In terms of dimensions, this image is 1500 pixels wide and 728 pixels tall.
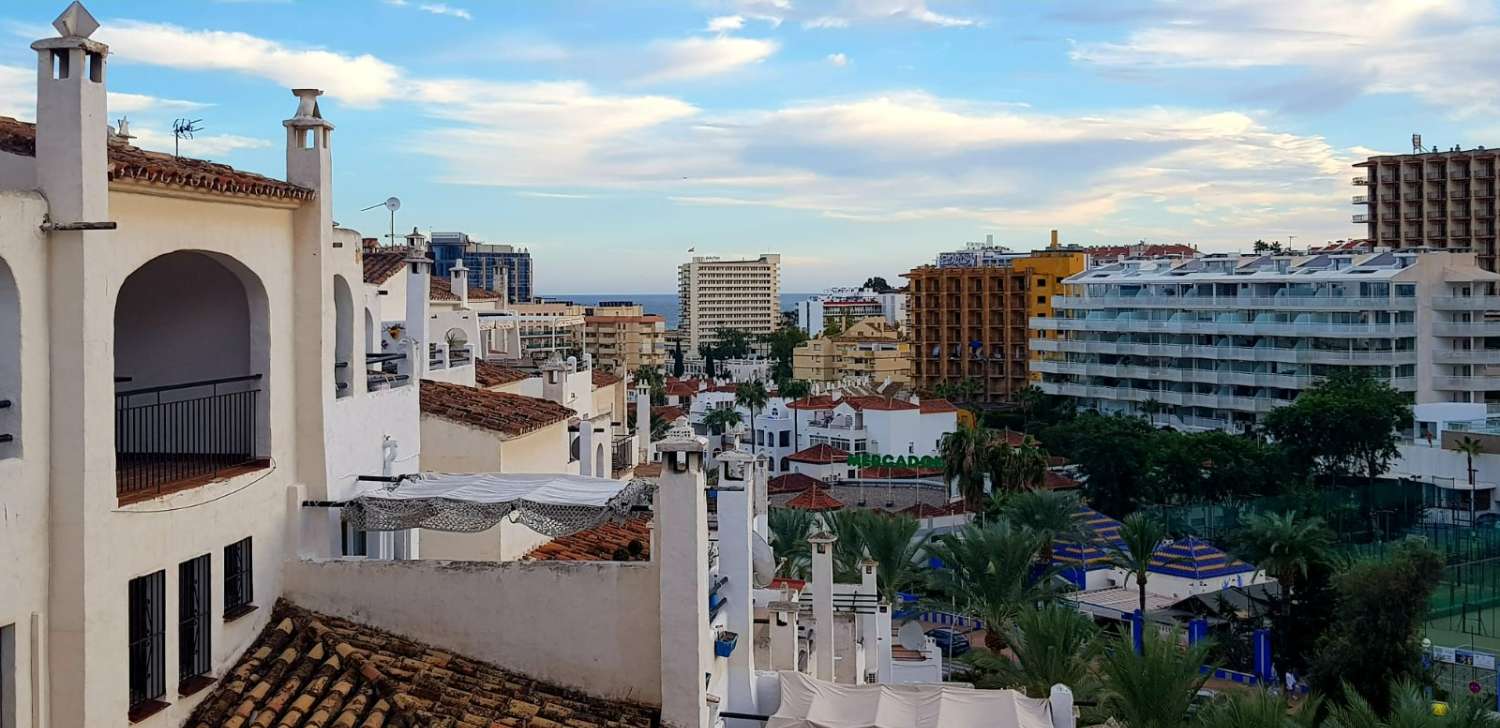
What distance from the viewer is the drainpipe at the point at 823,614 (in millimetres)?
20781

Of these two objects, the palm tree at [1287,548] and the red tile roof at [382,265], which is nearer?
the red tile roof at [382,265]

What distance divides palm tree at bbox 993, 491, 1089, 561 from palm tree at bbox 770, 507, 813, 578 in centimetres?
834

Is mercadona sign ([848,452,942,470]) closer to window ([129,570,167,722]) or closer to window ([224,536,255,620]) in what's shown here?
window ([224,536,255,620])

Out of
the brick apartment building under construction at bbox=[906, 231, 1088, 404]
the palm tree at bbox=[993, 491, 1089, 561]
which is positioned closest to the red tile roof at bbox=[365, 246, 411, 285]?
the palm tree at bbox=[993, 491, 1089, 561]

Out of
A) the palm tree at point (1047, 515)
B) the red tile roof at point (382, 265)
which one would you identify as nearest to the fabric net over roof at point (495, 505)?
the red tile roof at point (382, 265)

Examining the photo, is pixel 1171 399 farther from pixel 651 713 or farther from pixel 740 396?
pixel 651 713

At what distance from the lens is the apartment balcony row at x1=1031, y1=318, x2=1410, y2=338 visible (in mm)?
81375

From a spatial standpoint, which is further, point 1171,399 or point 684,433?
point 1171,399

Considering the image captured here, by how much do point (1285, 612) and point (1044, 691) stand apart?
18.0m

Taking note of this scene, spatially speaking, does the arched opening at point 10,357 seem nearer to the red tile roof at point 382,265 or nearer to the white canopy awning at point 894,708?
the white canopy awning at point 894,708

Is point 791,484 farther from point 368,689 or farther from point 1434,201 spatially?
point 1434,201

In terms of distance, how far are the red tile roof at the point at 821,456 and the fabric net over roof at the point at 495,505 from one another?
6563 centimetres

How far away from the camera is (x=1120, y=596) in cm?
4725

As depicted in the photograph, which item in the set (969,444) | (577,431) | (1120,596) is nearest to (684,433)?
(577,431)
